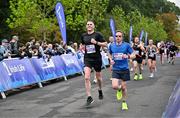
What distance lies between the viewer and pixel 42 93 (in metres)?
14.2

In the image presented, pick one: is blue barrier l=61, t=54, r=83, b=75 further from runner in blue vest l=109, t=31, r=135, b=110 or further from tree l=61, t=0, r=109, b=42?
tree l=61, t=0, r=109, b=42

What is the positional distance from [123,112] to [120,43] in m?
1.63

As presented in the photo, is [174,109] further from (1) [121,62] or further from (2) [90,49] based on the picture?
(2) [90,49]

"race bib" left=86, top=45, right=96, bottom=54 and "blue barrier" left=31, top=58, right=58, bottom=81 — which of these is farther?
"blue barrier" left=31, top=58, right=58, bottom=81

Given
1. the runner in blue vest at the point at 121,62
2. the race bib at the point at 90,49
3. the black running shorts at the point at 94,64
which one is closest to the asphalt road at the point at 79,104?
the runner in blue vest at the point at 121,62

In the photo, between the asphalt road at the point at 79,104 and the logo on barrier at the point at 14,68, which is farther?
the logo on barrier at the point at 14,68

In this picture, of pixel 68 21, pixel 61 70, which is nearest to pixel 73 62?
pixel 61 70

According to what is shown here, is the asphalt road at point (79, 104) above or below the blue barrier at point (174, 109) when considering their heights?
below

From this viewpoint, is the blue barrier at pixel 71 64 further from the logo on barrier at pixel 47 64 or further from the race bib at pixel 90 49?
the race bib at pixel 90 49

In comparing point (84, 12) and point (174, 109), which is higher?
point (84, 12)

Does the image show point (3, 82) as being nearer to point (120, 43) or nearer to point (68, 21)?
point (120, 43)

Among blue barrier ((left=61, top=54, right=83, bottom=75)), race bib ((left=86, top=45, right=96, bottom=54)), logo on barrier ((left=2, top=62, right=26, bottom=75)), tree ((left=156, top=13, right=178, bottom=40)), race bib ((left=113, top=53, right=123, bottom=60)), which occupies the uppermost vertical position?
tree ((left=156, top=13, right=178, bottom=40))

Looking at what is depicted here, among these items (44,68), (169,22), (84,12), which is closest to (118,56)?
(44,68)

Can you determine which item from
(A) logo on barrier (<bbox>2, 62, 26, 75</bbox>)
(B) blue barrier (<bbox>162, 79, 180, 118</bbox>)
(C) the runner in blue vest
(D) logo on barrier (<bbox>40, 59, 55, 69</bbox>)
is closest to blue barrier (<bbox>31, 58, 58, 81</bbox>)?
(D) logo on barrier (<bbox>40, 59, 55, 69</bbox>)
